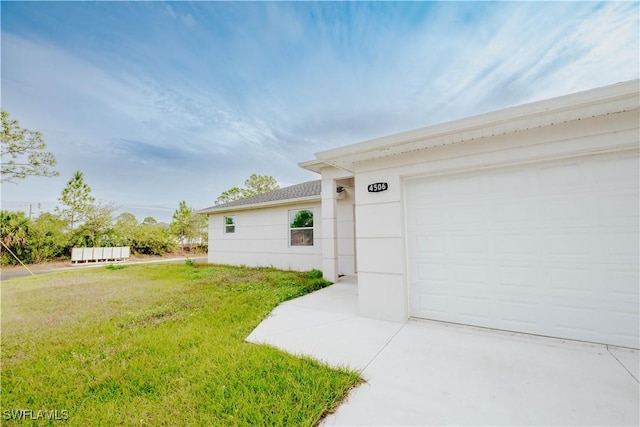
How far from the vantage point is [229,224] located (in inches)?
466

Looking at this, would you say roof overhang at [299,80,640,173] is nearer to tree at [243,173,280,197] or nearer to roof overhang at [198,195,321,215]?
roof overhang at [198,195,321,215]

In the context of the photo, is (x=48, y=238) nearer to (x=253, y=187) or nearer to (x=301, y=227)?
(x=253, y=187)

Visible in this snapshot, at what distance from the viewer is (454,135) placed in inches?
128

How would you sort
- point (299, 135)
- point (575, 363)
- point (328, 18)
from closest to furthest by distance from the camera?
point (575, 363) → point (328, 18) → point (299, 135)

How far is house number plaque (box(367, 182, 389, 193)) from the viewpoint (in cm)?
405

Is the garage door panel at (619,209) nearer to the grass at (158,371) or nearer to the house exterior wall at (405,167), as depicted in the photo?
the house exterior wall at (405,167)

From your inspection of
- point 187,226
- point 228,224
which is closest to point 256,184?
point 187,226

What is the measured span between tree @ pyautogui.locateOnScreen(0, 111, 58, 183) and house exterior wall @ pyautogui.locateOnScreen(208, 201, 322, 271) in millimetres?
9015

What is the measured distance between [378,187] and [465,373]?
2.70 m

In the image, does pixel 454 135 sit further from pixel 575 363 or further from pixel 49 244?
pixel 49 244

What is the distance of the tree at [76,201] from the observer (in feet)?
60.4

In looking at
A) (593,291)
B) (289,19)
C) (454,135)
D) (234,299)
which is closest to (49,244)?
(234,299)

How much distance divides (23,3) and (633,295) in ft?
40.5

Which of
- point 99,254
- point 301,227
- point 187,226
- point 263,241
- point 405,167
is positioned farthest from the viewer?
point 187,226
